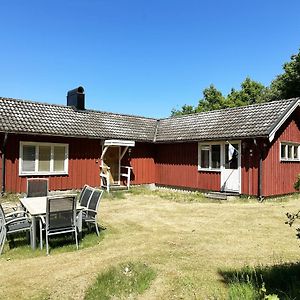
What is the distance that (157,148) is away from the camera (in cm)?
2094

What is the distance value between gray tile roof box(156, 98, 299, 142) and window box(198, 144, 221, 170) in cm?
66

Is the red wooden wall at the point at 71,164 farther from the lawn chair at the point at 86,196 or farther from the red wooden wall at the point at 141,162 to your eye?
the lawn chair at the point at 86,196

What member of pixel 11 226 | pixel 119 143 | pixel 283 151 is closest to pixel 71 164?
pixel 119 143

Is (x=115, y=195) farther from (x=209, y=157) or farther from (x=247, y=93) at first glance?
(x=247, y=93)

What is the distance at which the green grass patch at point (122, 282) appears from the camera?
502 cm

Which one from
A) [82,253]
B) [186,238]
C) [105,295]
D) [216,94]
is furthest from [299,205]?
[216,94]

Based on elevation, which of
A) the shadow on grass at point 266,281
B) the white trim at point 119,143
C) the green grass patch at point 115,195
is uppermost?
the white trim at point 119,143

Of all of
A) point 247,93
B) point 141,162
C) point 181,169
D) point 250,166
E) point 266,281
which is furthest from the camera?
point 247,93

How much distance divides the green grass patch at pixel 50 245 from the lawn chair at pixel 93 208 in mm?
402

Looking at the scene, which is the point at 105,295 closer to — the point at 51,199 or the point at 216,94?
the point at 51,199

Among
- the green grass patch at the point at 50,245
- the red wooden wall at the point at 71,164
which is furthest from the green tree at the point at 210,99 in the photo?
the green grass patch at the point at 50,245

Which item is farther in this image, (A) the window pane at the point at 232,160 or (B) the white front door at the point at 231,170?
(A) the window pane at the point at 232,160

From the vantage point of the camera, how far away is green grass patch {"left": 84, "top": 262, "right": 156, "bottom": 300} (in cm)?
502

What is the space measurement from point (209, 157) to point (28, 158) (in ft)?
29.2
